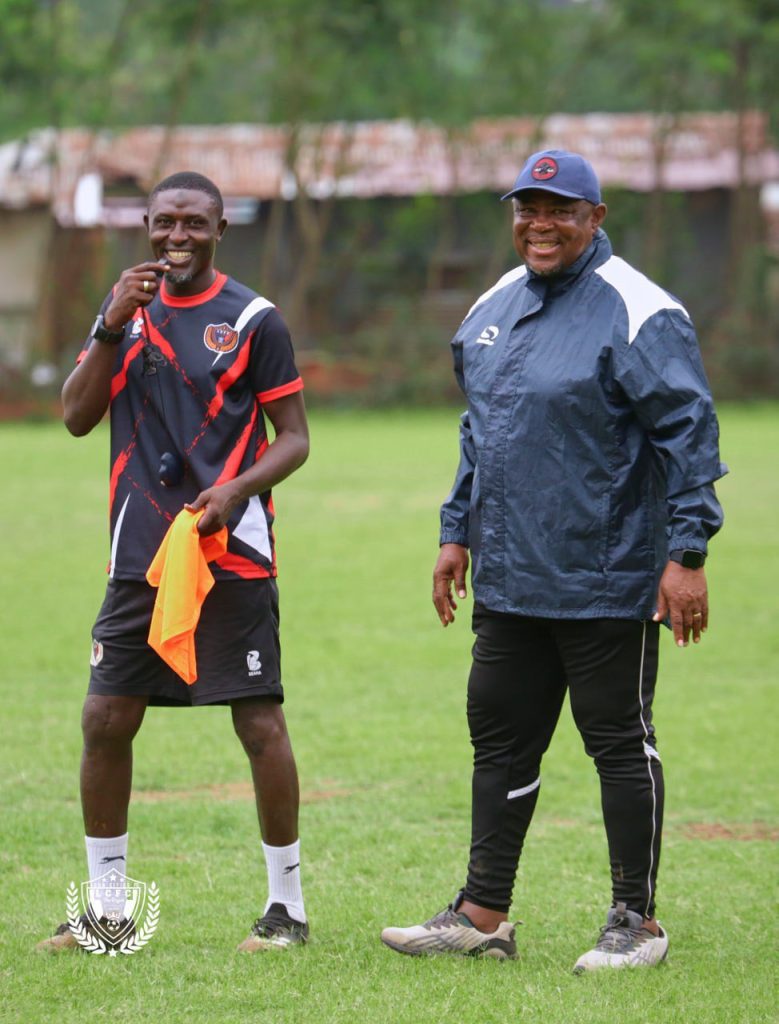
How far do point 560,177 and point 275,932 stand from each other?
96.0 inches

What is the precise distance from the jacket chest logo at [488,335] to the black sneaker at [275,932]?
6.06 feet

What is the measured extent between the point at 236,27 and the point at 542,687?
33.1m

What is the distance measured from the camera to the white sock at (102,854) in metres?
4.98

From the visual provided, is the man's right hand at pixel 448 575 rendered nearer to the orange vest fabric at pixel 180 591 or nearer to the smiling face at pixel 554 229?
the orange vest fabric at pixel 180 591

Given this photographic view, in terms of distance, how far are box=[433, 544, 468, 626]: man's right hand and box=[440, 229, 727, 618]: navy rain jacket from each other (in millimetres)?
243

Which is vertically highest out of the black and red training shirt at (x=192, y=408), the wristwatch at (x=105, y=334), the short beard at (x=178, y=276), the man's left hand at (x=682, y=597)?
the short beard at (x=178, y=276)

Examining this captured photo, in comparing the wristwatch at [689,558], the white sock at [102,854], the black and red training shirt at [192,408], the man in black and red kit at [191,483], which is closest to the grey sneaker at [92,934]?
the man in black and red kit at [191,483]

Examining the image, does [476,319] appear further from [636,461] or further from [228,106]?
[228,106]

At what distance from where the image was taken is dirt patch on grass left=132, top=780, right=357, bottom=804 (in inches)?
275

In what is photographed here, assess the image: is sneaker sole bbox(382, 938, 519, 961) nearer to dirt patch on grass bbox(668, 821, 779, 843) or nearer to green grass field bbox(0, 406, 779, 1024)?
green grass field bbox(0, 406, 779, 1024)

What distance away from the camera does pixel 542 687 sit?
499 centimetres

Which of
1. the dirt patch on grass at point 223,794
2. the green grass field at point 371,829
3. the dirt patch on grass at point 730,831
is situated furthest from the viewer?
the dirt patch on grass at point 223,794

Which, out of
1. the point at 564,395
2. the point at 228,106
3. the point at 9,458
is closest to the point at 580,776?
the point at 564,395

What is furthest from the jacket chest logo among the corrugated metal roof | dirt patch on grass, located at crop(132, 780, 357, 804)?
the corrugated metal roof
